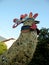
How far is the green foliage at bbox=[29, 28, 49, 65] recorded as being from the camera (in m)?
13.7

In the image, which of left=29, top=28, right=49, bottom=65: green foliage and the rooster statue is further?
left=29, top=28, right=49, bottom=65: green foliage

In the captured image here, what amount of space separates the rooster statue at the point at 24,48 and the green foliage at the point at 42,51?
2.44 meters

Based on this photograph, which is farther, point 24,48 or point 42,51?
point 42,51

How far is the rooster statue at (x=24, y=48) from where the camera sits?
1110cm

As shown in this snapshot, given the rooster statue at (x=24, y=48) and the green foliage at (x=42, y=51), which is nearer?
the rooster statue at (x=24, y=48)

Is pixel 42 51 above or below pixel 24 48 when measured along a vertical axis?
below

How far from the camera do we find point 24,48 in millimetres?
11109

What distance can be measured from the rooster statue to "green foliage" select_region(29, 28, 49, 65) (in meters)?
2.44

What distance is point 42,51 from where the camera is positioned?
1447 cm

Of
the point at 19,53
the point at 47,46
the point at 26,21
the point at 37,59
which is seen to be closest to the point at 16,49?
the point at 19,53

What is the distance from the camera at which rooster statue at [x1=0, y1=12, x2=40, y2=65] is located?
11.1 metres

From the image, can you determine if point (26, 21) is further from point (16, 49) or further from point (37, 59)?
point (37, 59)

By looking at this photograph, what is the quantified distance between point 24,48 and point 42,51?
3584 millimetres

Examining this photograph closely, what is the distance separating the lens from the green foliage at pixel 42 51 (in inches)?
540
